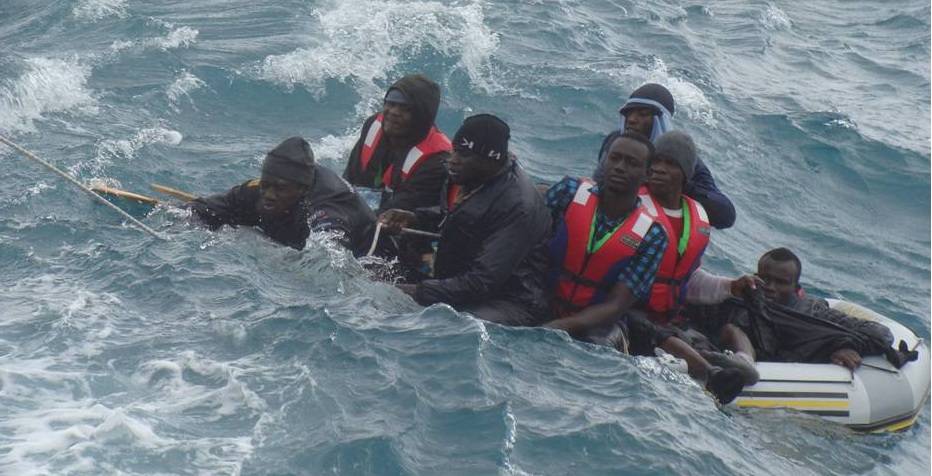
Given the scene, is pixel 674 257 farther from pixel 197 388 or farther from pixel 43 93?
pixel 43 93

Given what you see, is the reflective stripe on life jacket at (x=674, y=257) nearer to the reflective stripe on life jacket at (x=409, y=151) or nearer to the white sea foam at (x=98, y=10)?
the reflective stripe on life jacket at (x=409, y=151)

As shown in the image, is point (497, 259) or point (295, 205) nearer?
point (497, 259)

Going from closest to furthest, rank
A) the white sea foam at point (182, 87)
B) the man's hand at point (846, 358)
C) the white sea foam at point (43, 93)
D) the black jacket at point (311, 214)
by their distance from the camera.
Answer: the black jacket at point (311, 214) < the man's hand at point (846, 358) < the white sea foam at point (43, 93) < the white sea foam at point (182, 87)

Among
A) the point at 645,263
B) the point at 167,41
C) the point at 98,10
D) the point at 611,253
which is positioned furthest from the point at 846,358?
the point at 98,10

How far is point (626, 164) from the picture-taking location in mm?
7758

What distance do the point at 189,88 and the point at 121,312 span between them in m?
6.56

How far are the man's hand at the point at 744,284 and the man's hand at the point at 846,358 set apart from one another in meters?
0.80

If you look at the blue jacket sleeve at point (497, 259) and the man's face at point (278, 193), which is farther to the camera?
the man's face at point (278, 193)

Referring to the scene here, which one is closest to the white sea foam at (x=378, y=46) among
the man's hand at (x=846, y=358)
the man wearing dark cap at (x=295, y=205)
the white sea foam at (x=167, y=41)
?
the white sea foam at (x=167, y=41)

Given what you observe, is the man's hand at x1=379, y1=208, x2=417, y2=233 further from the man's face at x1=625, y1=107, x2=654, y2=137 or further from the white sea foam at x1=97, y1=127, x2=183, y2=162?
the white sea foam at x1=97, y1=127, x2=183, y2=162

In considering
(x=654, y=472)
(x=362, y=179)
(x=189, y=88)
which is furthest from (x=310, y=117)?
(x=654, y=472)

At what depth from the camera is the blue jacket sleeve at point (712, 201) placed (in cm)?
869

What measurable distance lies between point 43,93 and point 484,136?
7.19 metres

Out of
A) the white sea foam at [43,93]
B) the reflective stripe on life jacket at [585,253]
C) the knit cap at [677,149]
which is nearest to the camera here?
the reflective stripe on life jacket at [585,253]
